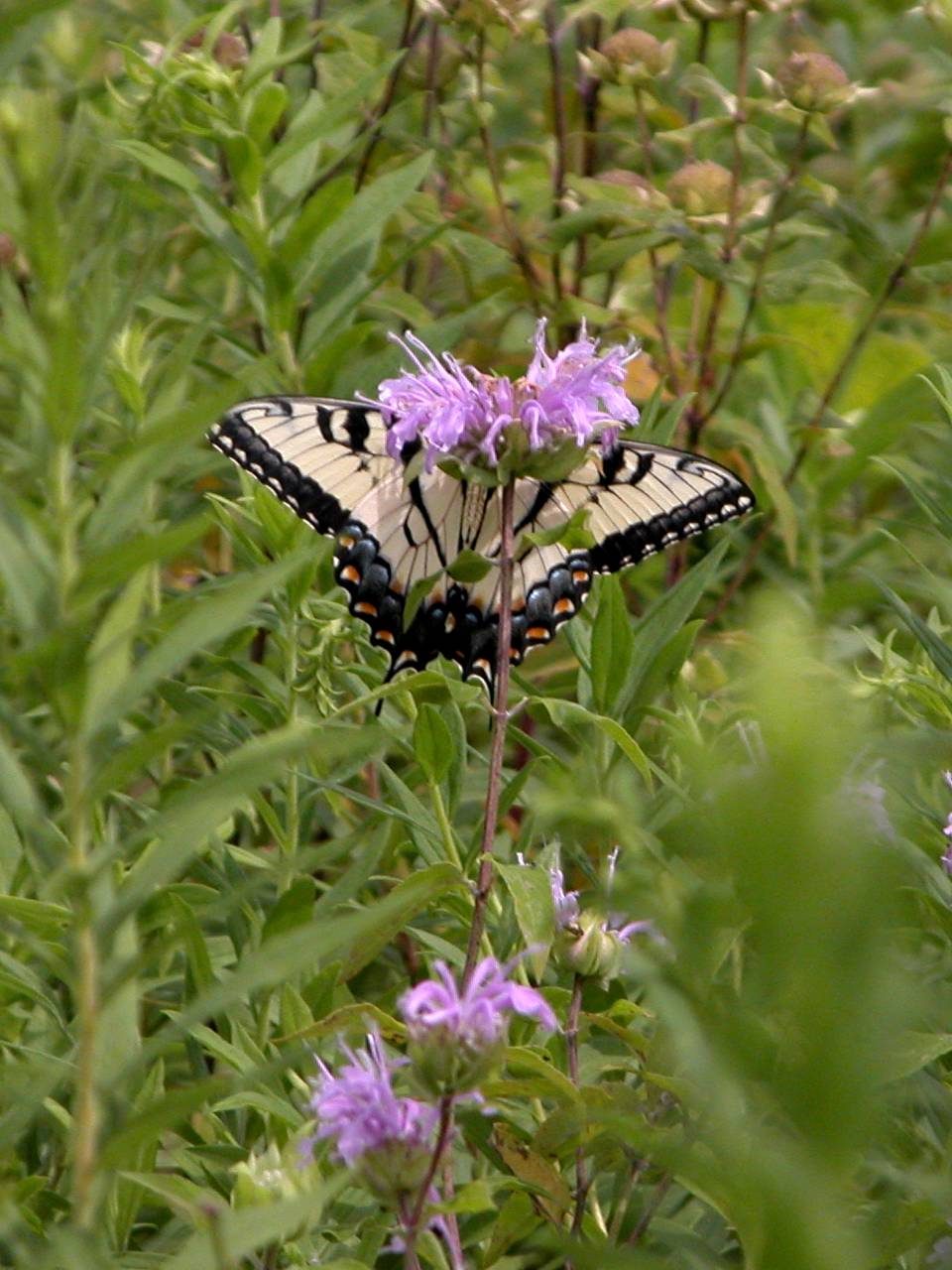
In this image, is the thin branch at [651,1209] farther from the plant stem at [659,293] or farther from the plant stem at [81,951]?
the plant stem at [659,293]

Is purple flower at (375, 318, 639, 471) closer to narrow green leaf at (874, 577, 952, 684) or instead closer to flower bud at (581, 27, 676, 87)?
narrow green leaf at (874, 577, 952, 684)

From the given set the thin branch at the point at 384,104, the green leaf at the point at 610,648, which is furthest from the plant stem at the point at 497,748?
the thin branch at the point at 384,104

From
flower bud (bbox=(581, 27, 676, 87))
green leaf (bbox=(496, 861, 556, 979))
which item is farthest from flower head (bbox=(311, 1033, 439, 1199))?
flower bud (bbox=(581, 27, 676, 87))

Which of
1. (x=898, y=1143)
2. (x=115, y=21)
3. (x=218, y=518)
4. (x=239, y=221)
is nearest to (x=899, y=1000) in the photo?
(x=898, y=1143)

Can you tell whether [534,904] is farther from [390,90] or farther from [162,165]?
[390,90]

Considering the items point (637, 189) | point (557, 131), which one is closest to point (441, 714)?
point (637, 189)
